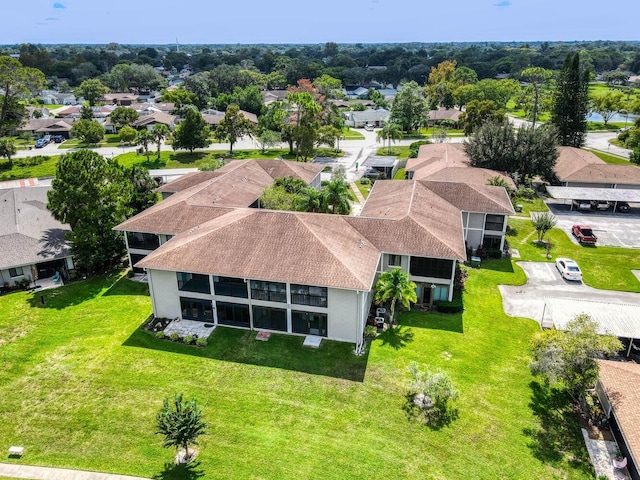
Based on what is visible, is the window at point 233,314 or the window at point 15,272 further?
the window at point 15,272

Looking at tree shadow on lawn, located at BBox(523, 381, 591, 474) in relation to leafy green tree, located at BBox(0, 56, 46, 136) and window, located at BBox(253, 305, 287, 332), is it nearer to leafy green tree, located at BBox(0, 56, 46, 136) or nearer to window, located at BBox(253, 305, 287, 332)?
window, located at BBox(253, 305, 287, 332)

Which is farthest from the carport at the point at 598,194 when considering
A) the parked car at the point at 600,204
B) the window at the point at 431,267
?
the window at the point at 431,267

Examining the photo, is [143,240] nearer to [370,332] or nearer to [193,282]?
[193,282]

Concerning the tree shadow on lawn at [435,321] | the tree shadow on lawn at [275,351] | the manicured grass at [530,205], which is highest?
the manicured grass at [530,205]

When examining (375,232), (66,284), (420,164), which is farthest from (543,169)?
(66,284)

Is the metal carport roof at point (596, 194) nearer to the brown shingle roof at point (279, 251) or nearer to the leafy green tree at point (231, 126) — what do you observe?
the brown shingle roof at point (279, 251)

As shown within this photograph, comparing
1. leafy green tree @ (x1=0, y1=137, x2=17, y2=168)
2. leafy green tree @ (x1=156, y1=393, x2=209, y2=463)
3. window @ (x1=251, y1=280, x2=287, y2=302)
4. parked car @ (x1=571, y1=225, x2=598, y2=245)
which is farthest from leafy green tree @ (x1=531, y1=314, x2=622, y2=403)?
leafy green tree @ (x1=0, y1=137, x2=17, y2=168)

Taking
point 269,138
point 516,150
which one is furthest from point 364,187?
point 269,138

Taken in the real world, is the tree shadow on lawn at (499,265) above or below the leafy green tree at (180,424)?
below
